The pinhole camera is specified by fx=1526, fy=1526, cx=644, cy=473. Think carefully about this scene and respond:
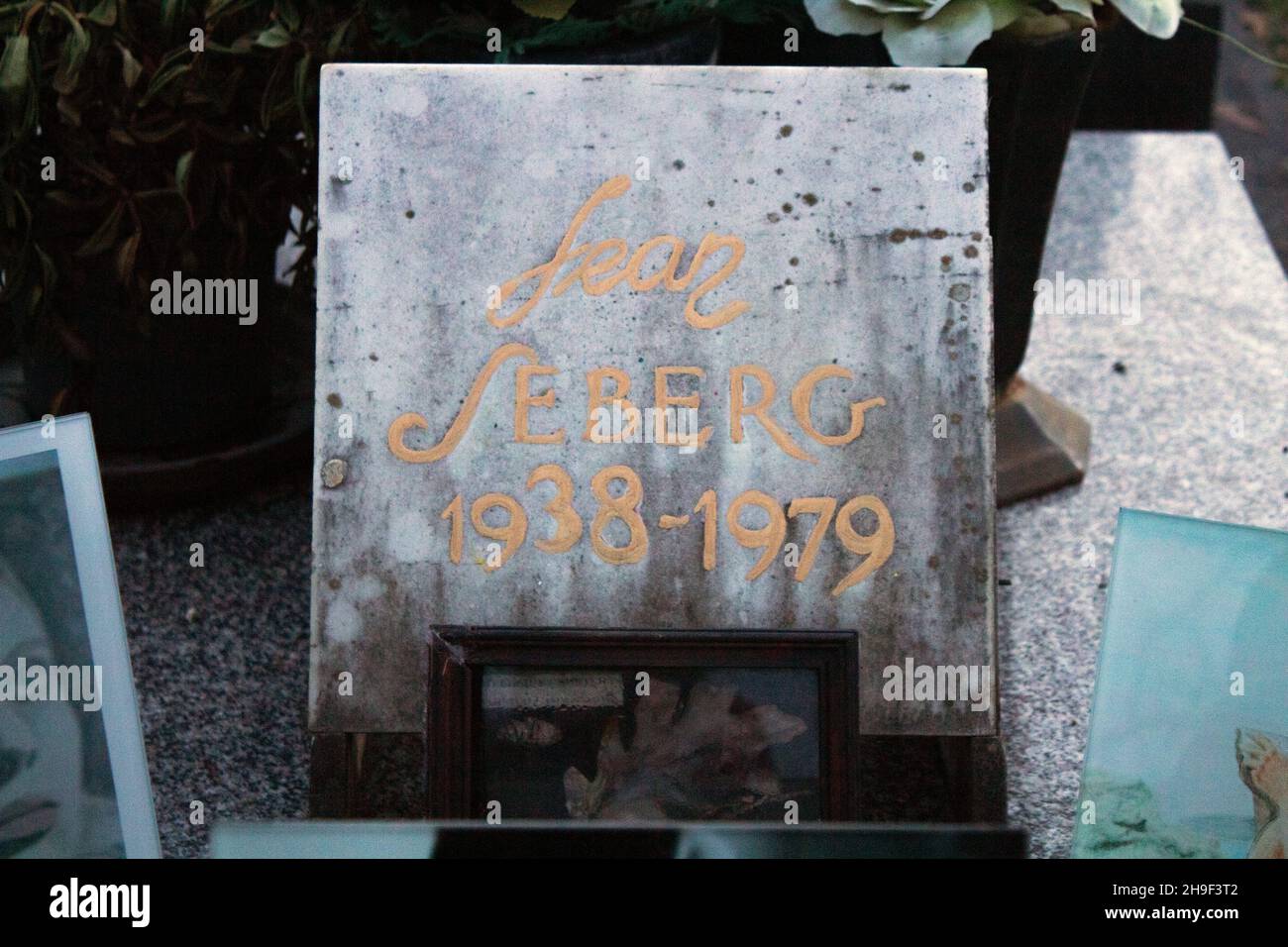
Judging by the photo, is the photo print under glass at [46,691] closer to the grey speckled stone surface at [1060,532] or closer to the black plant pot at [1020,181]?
the grey speckled stone surface at [1060,532]

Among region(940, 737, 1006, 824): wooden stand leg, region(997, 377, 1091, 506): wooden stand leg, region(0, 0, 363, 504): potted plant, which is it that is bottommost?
region(940, 737, 1006, 824): wooden stand leg

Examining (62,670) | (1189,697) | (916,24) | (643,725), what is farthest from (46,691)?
(916,24)

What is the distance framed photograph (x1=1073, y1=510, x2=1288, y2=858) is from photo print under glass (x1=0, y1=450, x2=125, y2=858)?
83cm

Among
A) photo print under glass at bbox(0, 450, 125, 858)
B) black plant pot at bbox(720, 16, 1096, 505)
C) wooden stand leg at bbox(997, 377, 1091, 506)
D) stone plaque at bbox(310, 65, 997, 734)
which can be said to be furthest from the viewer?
Answer: wooden stand leg at bbox(997, 377, 1091, 506)

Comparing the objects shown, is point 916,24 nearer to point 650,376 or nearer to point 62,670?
point 650,376

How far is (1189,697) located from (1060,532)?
0.82m

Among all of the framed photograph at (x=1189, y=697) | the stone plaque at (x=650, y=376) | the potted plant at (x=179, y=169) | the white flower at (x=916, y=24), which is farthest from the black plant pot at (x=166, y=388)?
the framed photograph at (x=1189, y=697)

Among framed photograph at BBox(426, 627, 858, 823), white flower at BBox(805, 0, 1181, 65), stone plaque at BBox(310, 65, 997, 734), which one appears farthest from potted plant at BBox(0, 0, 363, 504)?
framed photograph at BBox(426, 627, 858, 823)

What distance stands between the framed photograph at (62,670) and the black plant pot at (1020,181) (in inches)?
44.4

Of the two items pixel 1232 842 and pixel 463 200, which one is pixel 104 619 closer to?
pixel 463 200

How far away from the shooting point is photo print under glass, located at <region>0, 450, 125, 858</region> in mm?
1264

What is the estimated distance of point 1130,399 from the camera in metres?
2.40

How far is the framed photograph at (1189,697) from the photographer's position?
1278 mm

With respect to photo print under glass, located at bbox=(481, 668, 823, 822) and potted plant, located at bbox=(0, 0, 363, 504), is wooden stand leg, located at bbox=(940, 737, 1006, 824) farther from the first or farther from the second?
potted plant, located at bbox=(0, 0, 363, 504)
